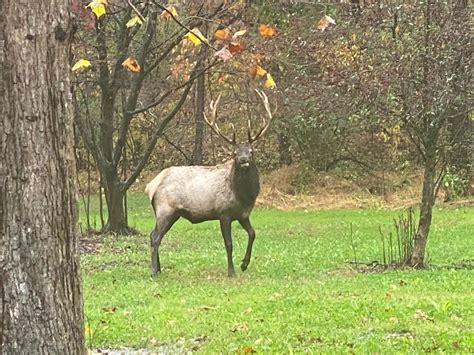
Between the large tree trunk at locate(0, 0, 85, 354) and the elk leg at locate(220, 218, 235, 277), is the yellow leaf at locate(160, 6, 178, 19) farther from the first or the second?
the elk leg at locate(220, 218, 235, 277)

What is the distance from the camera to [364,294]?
10.2 m

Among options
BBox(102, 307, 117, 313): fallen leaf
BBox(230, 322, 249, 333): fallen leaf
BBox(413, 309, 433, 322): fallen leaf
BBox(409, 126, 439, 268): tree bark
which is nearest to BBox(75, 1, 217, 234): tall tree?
BBox(409, 126, 439, 268): tree bark

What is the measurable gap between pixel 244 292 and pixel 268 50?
42.2 ft

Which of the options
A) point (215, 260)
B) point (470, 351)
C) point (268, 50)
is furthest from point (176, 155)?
point (470, 351)

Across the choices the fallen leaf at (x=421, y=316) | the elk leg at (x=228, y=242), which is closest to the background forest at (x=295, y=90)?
the elk leg at (x=228, y=242)

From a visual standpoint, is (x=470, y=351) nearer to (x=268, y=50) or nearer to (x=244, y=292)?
(x=244, y=292)

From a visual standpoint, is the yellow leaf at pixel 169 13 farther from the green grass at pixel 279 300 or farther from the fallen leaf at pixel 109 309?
the fallen leaf at pixel 109 309

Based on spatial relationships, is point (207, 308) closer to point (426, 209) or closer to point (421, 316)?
point (421, 316)

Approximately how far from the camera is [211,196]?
42.6 feet

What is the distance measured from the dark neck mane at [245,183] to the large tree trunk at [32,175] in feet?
27.2

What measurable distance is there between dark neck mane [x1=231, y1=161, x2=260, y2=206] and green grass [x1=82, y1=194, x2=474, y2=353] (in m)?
1.10

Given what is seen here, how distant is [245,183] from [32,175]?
851cm

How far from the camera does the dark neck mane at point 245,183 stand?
12617mm

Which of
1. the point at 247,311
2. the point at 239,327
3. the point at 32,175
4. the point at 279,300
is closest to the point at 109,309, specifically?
the point at 247,311
